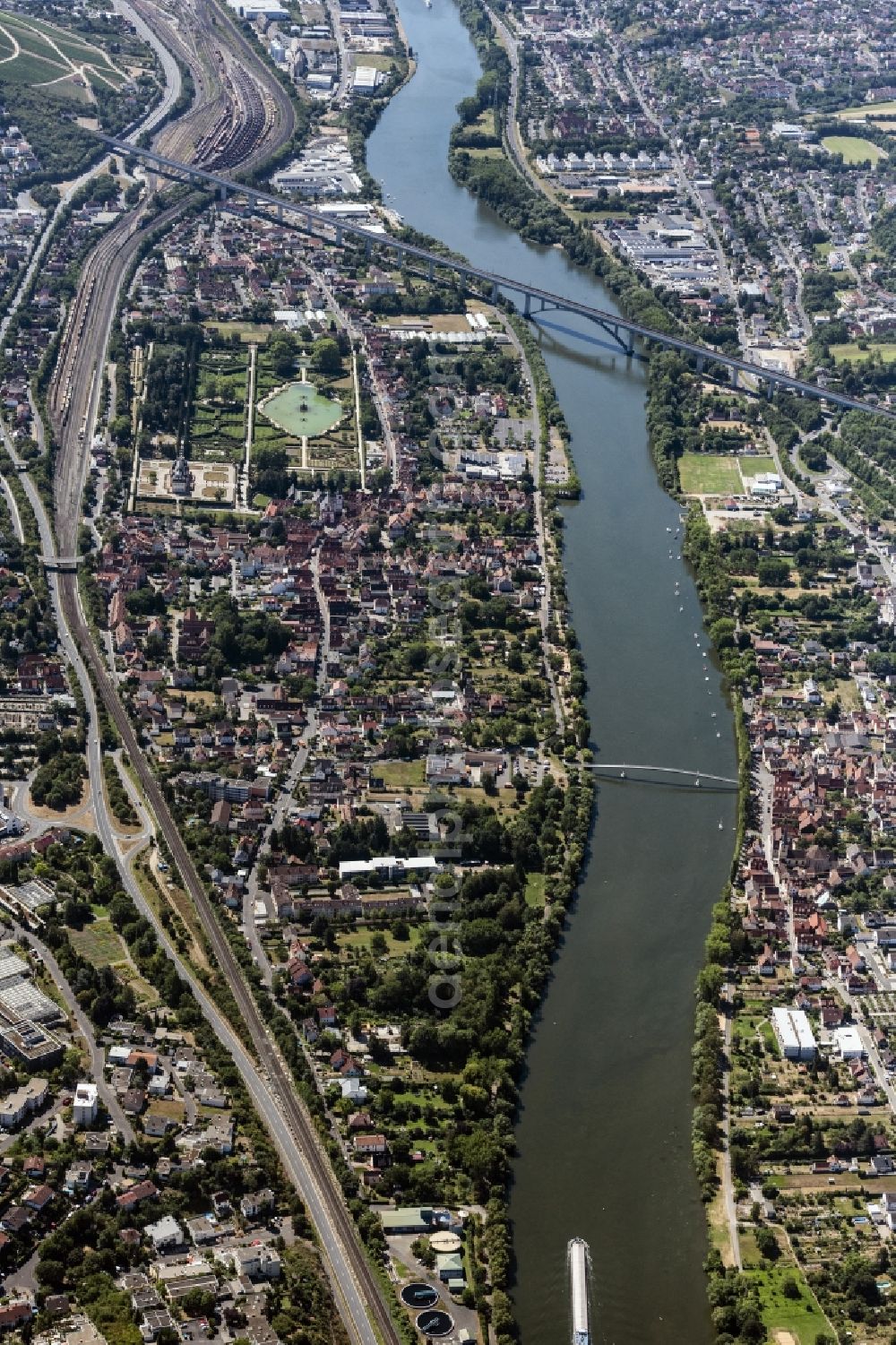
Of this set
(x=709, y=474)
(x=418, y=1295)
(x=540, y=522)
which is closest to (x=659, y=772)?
(x=540, y=522)

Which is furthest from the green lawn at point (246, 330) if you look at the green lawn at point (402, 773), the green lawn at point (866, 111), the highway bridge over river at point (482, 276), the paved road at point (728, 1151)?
the green lawn at point (866, 111)

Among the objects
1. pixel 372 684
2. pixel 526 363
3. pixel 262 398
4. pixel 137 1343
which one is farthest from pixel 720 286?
pixel 137 1343

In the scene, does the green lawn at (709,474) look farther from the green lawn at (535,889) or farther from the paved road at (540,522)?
the green lawn at (535,889)

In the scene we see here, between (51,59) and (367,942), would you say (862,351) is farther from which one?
(51,59)

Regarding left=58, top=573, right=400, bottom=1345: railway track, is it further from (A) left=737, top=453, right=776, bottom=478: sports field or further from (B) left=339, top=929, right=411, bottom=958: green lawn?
(A) left=737, top=453, right=776, bottom=478: sports field

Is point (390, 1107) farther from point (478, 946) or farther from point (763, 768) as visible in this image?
point (763, 768)

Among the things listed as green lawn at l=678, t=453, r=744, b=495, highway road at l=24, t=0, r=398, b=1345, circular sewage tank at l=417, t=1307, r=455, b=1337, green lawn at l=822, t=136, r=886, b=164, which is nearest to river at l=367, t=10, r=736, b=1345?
green lawn at l=678, t=453, r=744, b=495

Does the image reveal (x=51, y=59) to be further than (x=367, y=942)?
Yes
